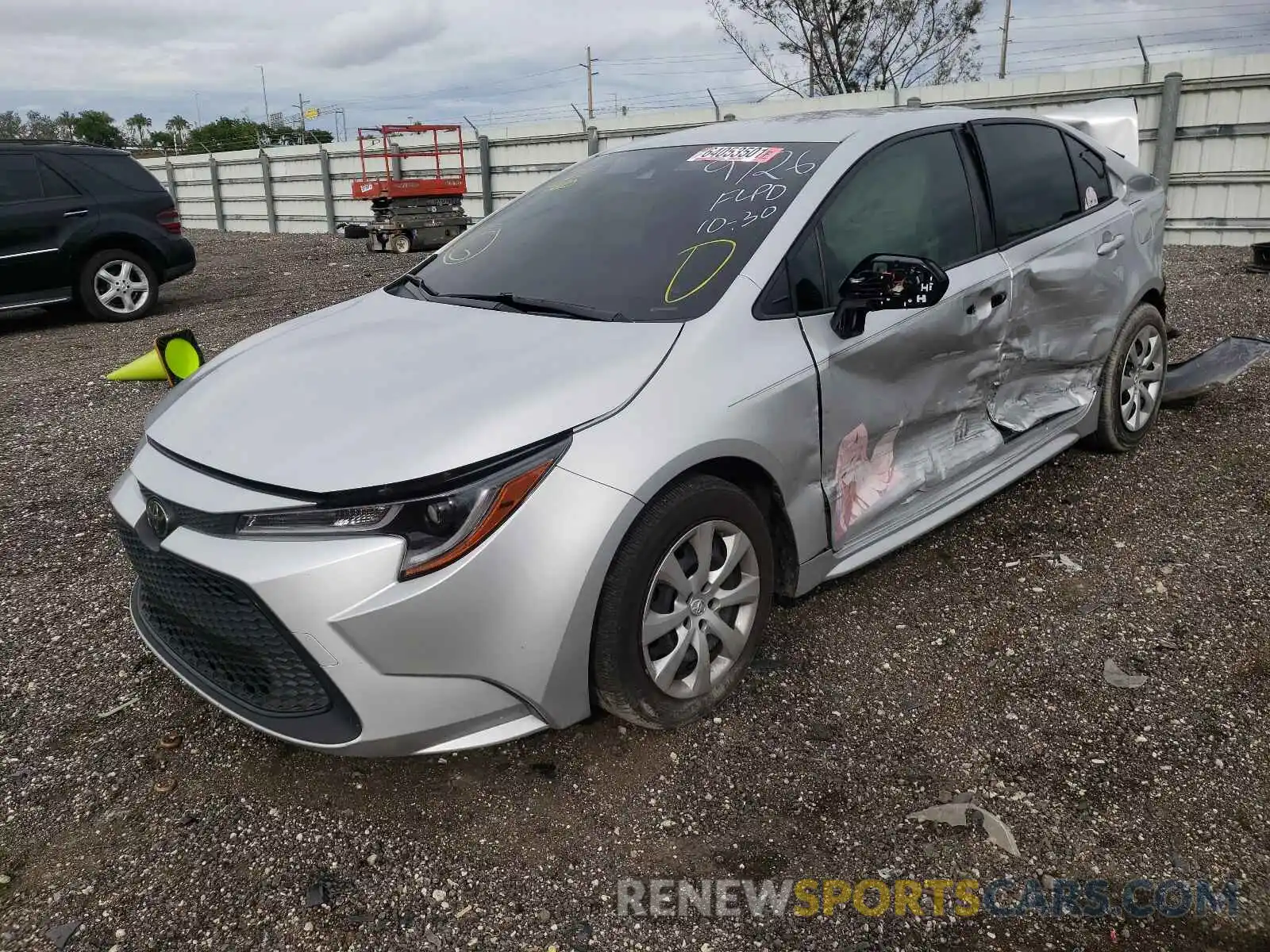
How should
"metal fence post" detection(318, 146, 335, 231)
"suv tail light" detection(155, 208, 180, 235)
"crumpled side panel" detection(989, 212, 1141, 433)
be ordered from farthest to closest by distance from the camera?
1. "metal fence post" detection(318, 146, 335, 231)
2. "suv tail light" detection(155, 208, 180, 235)
3. "crumpled side panel" detection(989, 212, 1141, 433)

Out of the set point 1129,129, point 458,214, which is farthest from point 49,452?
point 458,214

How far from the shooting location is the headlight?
2.09 metres

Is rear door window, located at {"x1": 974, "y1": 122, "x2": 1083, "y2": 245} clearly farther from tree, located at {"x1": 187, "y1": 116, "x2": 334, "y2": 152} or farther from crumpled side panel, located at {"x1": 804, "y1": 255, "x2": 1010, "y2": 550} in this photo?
tree, located at {"x1": 187, "y1": 116, "x2": 334, "y2": 152}

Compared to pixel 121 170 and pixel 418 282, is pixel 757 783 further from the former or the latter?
pixel 121 170

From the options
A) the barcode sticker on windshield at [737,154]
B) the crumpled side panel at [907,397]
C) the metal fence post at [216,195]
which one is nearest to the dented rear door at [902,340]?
the crumpled side panel at [907,397]

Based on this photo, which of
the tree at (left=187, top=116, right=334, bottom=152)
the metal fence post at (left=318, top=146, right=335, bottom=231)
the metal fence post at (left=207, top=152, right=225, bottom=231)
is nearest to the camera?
the metal fence post at (left=318, top=146, right=335, bottom=231)

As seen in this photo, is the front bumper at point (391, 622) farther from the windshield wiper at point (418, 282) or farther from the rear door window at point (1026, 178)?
the rear door window at point (1026, 178)

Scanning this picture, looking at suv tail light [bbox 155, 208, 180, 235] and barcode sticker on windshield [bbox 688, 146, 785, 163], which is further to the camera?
suv tail light [bbox 155, 208, 180, 235]

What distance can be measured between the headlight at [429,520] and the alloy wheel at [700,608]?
0.48 m

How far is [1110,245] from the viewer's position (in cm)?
417

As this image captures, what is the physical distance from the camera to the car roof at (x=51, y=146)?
342 inches

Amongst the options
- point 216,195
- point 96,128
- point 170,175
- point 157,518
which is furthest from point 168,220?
point 96,128

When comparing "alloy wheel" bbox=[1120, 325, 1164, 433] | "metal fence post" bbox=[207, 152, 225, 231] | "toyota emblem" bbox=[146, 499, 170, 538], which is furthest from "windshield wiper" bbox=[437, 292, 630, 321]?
"metal fence post" bbox=[207, 152, 225, 231]

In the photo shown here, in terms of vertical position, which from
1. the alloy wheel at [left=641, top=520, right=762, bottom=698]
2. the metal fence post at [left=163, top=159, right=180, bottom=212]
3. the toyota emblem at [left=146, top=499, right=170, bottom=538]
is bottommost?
the alloy wheel at [left=641, top=520, right=762, bottom=698]
